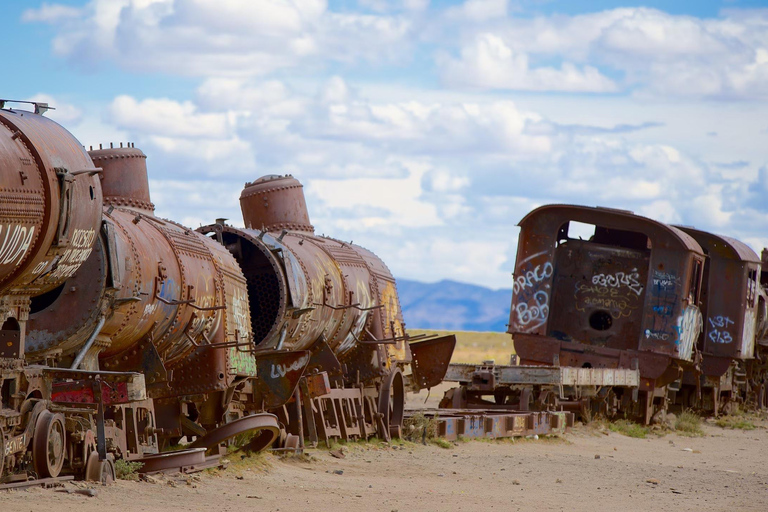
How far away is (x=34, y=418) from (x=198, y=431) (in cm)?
348

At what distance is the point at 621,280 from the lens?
66.4ft

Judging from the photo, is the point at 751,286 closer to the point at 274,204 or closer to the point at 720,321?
the point at 720,321

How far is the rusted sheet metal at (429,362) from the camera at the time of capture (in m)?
16.5

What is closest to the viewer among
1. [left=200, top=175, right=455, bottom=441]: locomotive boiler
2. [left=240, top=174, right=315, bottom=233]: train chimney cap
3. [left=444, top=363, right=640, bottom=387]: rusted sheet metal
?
[left=200, top=175, right=455, bottom=441]: locomotive boiler

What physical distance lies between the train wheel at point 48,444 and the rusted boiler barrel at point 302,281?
4622 mm

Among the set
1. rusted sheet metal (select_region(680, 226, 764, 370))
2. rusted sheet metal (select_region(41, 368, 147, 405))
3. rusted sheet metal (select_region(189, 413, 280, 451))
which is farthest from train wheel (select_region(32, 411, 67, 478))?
rusted sheet metal (select_region(680, 226, 764, 370))

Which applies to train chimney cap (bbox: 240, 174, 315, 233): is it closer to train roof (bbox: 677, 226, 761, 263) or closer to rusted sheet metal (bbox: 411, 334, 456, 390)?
rusted sheet metal (bbox: 411, 334, 456, 390)

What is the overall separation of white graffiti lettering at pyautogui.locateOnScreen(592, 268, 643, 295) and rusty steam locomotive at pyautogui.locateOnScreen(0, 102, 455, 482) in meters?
5.09

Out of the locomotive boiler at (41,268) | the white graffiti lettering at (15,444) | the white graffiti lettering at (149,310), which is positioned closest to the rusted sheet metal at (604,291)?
the white graffiti lettering at (149,310)

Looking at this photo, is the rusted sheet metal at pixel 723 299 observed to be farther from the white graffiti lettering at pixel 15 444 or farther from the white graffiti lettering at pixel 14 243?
the white graffiti lettering at pixel 14 243

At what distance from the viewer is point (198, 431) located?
432 inches

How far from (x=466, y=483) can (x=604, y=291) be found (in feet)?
32.3

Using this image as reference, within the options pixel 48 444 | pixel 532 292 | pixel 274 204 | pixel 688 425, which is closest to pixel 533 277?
pixel 532 292

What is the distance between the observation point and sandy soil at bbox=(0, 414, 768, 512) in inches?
333
